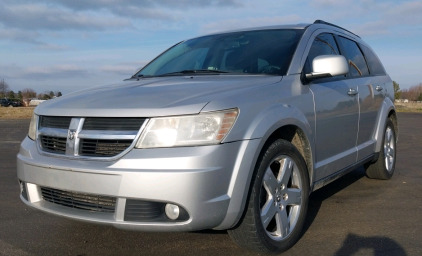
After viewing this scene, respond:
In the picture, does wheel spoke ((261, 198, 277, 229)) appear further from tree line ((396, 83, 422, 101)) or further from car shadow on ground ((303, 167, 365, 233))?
tree line ((396, 83, 422, 101))

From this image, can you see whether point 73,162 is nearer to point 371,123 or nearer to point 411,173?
point 371,123

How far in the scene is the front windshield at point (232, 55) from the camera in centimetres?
384

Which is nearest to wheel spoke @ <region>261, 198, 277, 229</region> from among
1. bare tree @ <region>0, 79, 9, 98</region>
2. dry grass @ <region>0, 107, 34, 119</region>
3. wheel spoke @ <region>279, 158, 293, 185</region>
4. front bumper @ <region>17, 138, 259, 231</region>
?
wheel spoke @ <region>279, 158, 293, 185</region>

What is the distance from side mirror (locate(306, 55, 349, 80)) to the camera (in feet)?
11.9

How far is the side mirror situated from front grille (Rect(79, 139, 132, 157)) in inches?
69.2

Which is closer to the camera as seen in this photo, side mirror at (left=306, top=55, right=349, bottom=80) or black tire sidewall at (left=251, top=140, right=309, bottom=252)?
black tire sidewall at (left=251, top=140, right=309, bottom=252)

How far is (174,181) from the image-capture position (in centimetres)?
258

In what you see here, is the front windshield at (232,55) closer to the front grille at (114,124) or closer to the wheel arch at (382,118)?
the front grille at (114,124)

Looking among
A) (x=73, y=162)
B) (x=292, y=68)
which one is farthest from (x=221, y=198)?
(x=292, y=68)

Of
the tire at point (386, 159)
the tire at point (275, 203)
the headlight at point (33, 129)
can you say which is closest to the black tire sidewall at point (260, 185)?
the tire at point (275, 203)

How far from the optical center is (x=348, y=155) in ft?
14.2

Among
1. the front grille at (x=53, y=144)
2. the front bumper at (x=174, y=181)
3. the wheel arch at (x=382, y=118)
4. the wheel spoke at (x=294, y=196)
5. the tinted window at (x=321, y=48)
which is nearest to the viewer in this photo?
the front bumper at (x=174, y=181)

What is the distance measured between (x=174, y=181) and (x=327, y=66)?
1772 millimetres

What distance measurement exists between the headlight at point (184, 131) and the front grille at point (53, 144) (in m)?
0.64
